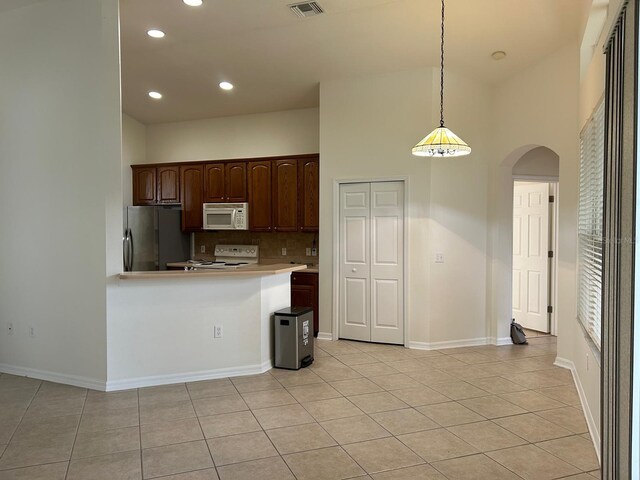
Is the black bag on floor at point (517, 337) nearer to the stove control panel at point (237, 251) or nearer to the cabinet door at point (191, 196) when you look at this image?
the stove control panel at point (237, 251)

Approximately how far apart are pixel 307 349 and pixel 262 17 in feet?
10.7

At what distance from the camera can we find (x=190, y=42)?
4.80 m

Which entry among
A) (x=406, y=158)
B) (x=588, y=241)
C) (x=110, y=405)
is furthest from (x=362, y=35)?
(x=110, y=405)

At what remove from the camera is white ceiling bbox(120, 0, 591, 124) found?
4.04 m

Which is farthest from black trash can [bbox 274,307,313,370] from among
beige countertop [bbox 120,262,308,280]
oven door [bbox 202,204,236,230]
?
oven door [bbox 202,204,236,230]

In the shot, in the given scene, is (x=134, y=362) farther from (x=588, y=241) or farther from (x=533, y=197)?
(x=533, y=197)

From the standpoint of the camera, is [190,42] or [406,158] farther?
[406,158]

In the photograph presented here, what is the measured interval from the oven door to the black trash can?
102 inches

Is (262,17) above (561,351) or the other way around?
above

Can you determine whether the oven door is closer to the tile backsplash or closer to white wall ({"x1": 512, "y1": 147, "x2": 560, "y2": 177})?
the tile backsplash

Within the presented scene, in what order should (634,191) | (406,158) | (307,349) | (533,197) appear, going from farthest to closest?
(533,197), (406,158), (307,349), (634,191)

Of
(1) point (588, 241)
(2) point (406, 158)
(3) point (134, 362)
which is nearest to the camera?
(1) point (588, 241)

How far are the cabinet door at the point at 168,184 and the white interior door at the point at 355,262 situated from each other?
300 cm

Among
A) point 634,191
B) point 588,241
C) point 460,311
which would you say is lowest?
point 460,311
